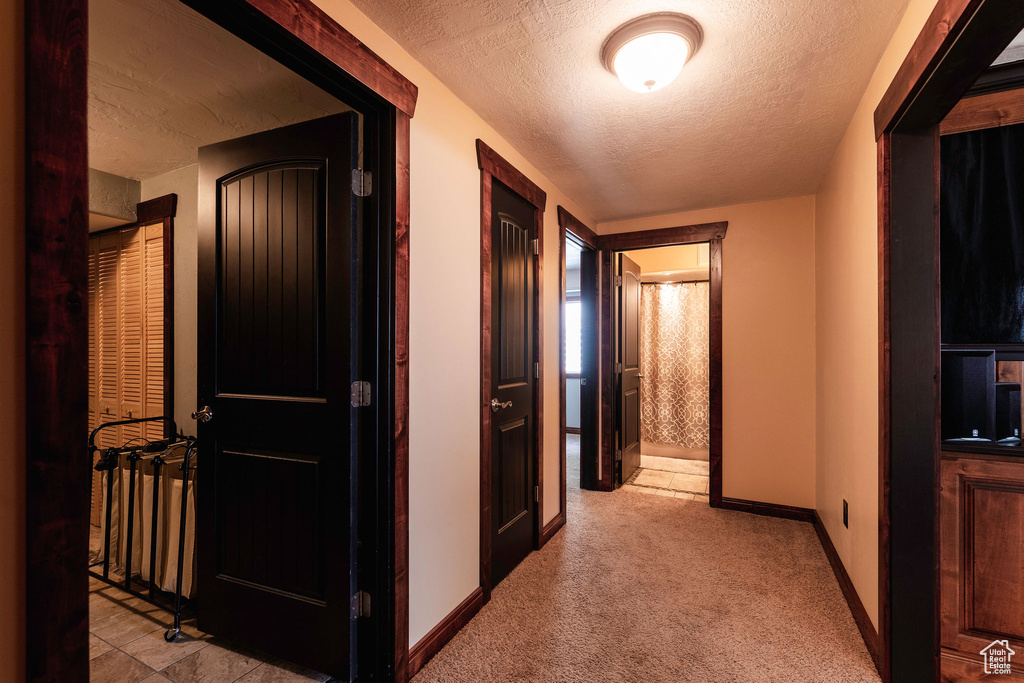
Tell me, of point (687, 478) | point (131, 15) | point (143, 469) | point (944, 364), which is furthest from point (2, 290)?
point (687, 478)

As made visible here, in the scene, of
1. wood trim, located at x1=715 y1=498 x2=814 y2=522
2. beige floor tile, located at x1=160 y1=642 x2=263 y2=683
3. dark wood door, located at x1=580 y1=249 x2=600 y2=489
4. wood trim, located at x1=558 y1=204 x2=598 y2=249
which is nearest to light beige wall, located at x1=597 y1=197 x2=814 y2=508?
wood trim, located at x1=715 y1=498 x2=814 y2=522

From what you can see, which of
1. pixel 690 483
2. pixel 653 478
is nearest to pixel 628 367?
pixel 653 478

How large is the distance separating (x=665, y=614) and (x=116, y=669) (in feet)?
7.53

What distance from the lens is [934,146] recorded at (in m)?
1.71

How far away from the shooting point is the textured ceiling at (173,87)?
1.62 metres

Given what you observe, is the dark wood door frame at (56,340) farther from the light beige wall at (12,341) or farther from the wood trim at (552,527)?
the wood trim at (552,527)

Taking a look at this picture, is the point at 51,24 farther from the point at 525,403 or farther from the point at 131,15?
the point at 525,403

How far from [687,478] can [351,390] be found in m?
3.81

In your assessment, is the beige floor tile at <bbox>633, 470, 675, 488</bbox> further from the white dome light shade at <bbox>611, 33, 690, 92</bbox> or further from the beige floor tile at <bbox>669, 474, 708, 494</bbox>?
the white dome light shade at <bbox>611, 33, 690, 92</bbox>

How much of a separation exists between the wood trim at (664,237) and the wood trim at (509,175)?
1183mm

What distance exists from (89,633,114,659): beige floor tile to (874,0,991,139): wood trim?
3.58 metres

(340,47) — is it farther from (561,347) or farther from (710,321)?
(710,321)

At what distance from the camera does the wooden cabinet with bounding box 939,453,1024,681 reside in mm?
1715

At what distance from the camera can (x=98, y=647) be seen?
198cm
